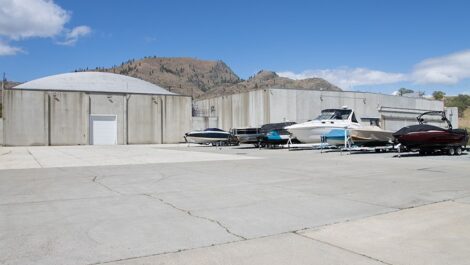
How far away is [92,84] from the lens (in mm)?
54438

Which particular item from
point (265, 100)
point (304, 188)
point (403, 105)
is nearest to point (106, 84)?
point (265, 100)

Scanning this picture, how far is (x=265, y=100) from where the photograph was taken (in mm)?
44062

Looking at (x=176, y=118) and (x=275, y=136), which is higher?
(x=176, y=118)

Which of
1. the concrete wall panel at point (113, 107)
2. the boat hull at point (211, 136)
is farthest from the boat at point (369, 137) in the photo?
the concrete wall panel at point (113, 107)

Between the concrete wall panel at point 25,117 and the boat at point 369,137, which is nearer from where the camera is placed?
the boat at point 369,137

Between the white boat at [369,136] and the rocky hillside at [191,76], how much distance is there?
385 ft

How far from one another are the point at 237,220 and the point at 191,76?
17454 centimetres

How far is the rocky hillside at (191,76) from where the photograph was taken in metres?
150

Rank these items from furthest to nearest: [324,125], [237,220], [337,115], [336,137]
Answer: [337,115] < [324,125] < [336,137] < [237,220]

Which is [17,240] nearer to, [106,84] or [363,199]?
[363,199]

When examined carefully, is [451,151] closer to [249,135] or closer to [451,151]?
[451,151]

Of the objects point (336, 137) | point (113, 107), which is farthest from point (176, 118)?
point (336, 137)

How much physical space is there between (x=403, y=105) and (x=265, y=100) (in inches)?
836

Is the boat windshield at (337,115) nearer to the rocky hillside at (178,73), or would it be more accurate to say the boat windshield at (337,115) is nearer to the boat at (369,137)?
the boat at (369,137)
